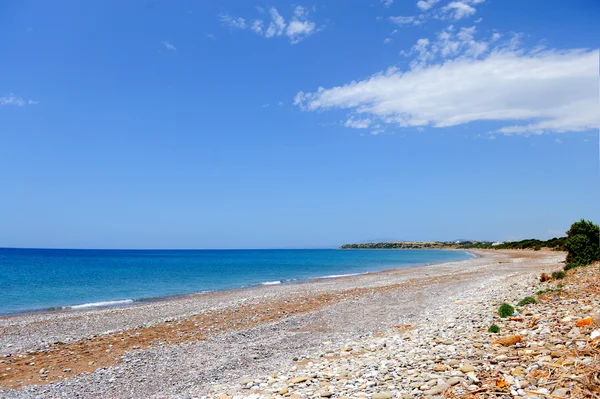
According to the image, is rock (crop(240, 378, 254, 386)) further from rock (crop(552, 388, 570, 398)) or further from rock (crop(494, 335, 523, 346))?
rock (crop(552, 388, 570, 398))

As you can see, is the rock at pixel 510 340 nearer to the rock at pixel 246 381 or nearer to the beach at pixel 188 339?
the beach at pixel 188 339

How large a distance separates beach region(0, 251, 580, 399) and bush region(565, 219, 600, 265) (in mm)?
7668

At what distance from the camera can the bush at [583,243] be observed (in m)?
26.6

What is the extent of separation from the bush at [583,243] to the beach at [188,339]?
7668mm

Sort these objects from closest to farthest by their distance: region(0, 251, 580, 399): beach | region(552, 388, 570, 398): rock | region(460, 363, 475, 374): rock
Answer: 1. region(552, 388, 570, 398): rock
2. region(460, 363, 475, 374): rock
3. region(0, 251, 580, 399): beach

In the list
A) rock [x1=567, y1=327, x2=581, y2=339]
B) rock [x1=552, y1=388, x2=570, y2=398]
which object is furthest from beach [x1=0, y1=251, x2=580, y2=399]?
rock [x1=552, y1=388, x2=570, y2=398]

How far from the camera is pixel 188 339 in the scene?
682 inches

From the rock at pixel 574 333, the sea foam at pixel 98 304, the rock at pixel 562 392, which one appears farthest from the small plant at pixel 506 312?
the sea foam at pixel 98 304

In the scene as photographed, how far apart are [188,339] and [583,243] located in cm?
2544

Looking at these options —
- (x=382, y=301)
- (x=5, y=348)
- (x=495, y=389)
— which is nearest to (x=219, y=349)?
(x=5, y=348)

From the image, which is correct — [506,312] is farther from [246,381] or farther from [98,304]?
[98,304]

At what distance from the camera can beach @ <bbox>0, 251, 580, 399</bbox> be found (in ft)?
→ 39.4

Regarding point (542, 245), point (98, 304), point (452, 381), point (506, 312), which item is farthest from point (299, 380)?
point (542, 245)

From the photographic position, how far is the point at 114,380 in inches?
487
